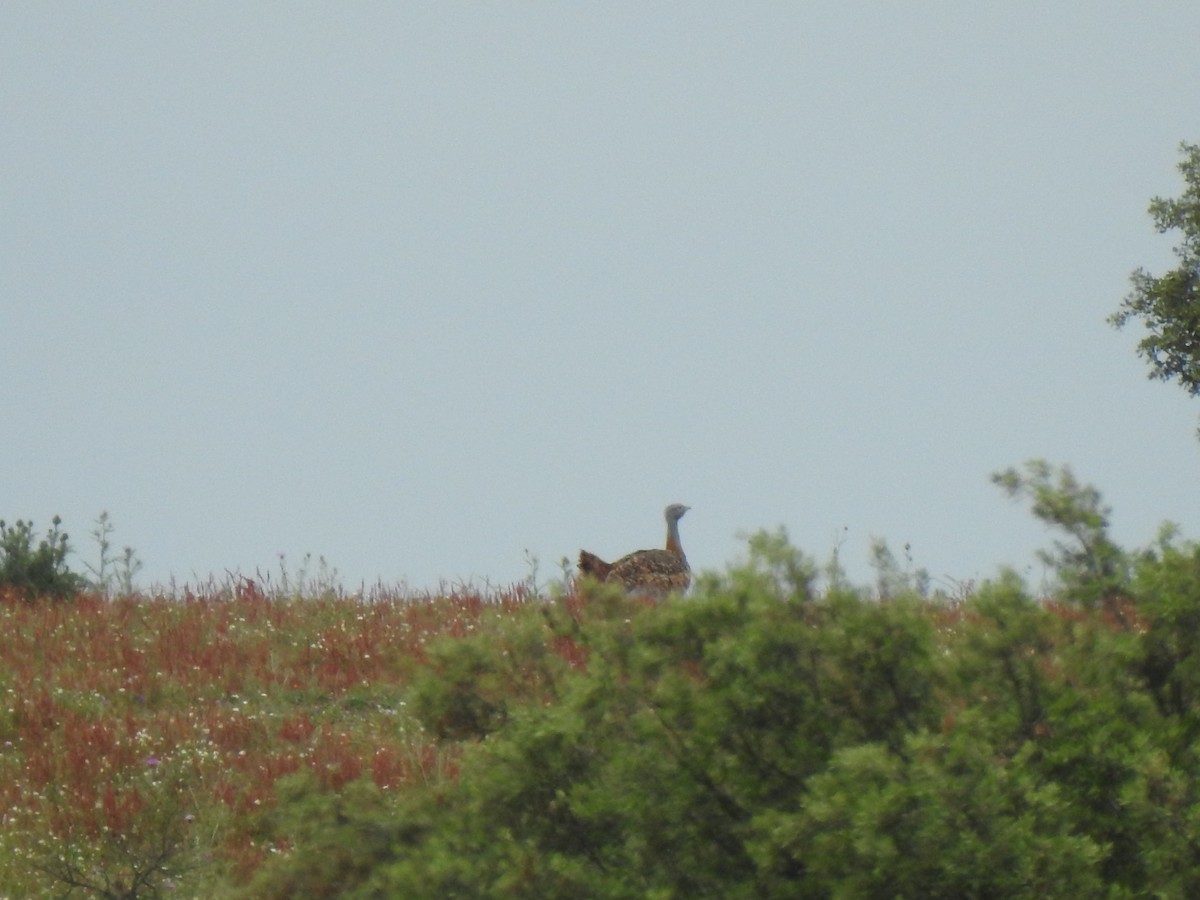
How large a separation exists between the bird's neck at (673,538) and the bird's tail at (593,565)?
1851mm

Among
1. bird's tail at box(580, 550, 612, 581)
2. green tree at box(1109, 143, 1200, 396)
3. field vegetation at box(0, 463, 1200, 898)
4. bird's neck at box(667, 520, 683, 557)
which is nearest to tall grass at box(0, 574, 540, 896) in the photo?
field vegetation at box(0, 463, 1200, 898)

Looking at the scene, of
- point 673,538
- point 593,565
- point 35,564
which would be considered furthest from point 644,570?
point 35,564

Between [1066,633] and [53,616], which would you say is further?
[53,616]

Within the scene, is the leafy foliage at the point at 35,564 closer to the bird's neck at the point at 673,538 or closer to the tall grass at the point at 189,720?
the tall grass at the point at 189,720

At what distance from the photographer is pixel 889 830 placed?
16.2 feet

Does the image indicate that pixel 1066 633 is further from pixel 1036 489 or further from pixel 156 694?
pixel 156 694

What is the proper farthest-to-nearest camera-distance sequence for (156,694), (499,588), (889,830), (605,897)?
(499,588)
(156,694)
(605,897)
(889,830)

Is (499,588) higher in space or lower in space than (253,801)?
higher

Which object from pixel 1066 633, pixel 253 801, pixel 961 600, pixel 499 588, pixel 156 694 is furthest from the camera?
pixel 499 588

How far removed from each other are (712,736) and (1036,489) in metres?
1.71

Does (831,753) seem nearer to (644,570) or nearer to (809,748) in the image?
(809,748)

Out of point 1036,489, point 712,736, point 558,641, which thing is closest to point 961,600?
point 558,641

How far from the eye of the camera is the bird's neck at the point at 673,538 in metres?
18.3

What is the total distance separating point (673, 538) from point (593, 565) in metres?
2.28
